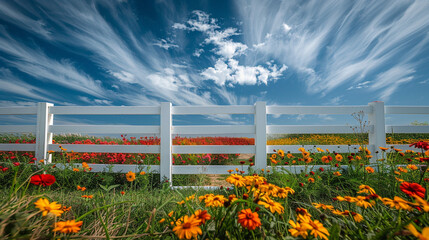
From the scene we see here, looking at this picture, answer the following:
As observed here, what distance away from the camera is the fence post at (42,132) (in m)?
4.37

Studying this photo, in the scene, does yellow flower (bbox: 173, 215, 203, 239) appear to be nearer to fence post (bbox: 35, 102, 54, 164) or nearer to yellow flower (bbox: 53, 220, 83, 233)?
yellow flower (bbox: 53, 220, 83, 233)

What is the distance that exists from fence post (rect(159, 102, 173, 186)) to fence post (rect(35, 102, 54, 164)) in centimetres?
262

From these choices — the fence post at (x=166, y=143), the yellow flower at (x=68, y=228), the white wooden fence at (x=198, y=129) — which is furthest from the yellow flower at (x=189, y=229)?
the fence post at (x=166, y=143)

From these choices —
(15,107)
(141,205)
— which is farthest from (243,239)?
(15,107)

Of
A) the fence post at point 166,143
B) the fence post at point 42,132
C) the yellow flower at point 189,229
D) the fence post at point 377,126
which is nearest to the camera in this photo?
the yellow flower at point 189,229

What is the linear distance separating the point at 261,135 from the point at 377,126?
2.53 meters

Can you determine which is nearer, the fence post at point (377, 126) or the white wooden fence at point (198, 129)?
the white wooden fence at point (198, 129)

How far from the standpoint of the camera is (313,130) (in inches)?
164

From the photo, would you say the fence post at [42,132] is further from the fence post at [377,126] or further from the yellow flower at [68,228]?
the fence post at [377,126]

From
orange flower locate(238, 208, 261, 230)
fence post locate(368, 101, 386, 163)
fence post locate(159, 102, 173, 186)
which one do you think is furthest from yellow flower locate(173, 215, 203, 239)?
fence post locate(368, 101, 386, 163)

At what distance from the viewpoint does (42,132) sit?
14.4ft

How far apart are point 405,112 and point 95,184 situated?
6.76 m

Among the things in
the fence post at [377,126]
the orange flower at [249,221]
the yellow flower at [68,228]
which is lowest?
the yellow flower at [68,228]

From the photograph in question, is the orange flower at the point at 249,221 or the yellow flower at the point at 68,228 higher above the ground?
the orange flower at the point at 249,221
